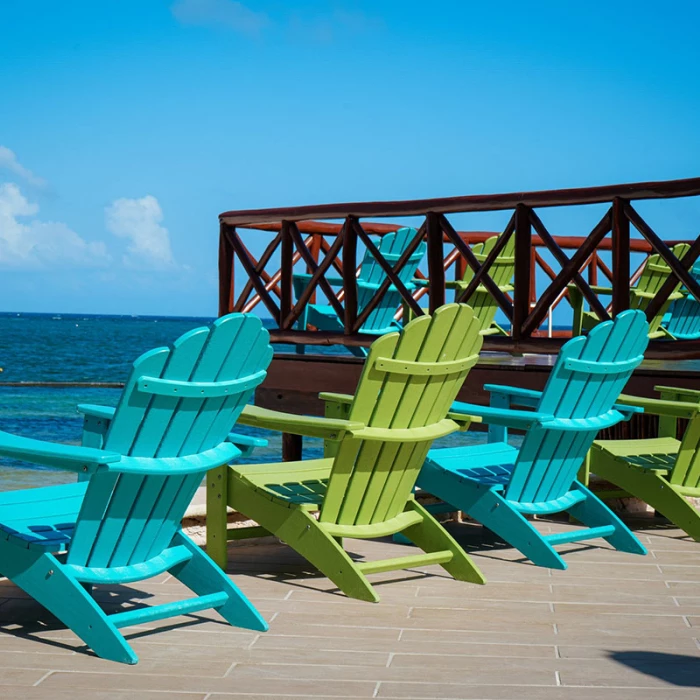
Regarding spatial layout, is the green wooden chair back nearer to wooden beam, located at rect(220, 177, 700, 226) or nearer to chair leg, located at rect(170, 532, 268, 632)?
wooden beam, located at rect(220, 177, 700, 226)

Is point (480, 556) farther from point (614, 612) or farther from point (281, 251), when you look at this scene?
point (281, 251)

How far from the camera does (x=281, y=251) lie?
7.98 metres

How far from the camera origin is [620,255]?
6.23 m

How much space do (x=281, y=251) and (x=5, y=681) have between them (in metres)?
5.49

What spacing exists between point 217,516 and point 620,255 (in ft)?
10.4

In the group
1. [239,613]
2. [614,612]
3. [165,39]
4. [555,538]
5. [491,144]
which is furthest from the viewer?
[491,144]

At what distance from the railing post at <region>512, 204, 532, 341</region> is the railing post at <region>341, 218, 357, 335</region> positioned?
1324mm

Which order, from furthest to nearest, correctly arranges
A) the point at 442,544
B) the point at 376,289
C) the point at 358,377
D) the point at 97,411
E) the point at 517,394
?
the point at 376,289 < the point at 358,377 < the point at 517,394 < the point at 442,544 < the point at 97,411

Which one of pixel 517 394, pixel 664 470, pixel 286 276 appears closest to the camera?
pixel 517 394

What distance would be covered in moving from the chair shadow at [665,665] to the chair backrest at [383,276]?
530 centimetres

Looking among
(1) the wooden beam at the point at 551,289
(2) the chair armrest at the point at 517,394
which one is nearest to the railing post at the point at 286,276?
(1) the wooden beam at the point at 551,289

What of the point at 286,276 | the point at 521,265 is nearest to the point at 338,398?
the point at 521,265

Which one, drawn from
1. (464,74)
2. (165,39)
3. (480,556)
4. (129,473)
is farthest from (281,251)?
(165,39)

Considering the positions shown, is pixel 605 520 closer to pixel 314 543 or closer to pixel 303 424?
pixel 314 543
